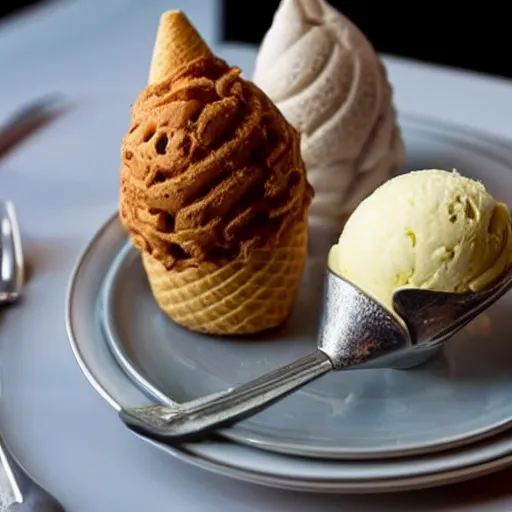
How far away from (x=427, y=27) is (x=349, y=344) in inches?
60.0

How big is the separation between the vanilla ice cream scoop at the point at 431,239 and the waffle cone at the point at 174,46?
0.22 metres

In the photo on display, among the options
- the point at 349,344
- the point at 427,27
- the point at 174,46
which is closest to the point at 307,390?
the point at 349,344

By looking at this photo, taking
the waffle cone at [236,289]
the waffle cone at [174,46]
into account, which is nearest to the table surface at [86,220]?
the waffle cone at [236,289]

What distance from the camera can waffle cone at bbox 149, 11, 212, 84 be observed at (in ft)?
2.76

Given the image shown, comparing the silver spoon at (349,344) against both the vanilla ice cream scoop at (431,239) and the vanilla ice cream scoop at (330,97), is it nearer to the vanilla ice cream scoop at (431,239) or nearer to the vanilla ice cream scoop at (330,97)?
the vanilla ice cream scoop at (431,239)

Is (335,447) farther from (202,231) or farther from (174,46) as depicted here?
(174,46)

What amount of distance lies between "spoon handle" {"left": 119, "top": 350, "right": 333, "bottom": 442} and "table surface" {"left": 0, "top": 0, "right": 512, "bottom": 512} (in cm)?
5

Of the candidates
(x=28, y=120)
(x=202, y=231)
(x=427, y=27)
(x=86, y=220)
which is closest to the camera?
→ (x=202, y=231)

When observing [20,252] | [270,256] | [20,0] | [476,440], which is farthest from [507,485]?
[20,0]

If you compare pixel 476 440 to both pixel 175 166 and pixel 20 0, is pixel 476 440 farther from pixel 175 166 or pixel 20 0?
pixel 20 0

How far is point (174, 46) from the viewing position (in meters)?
0.84

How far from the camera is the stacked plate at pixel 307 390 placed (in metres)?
0.69

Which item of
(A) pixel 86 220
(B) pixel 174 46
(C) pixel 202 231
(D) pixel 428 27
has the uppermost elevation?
(B) pixel 174 46

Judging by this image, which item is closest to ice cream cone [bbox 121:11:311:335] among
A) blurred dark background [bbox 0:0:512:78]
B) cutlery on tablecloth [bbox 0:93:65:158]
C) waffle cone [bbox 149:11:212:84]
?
waffle cone [bbox 149:11:212:84]
